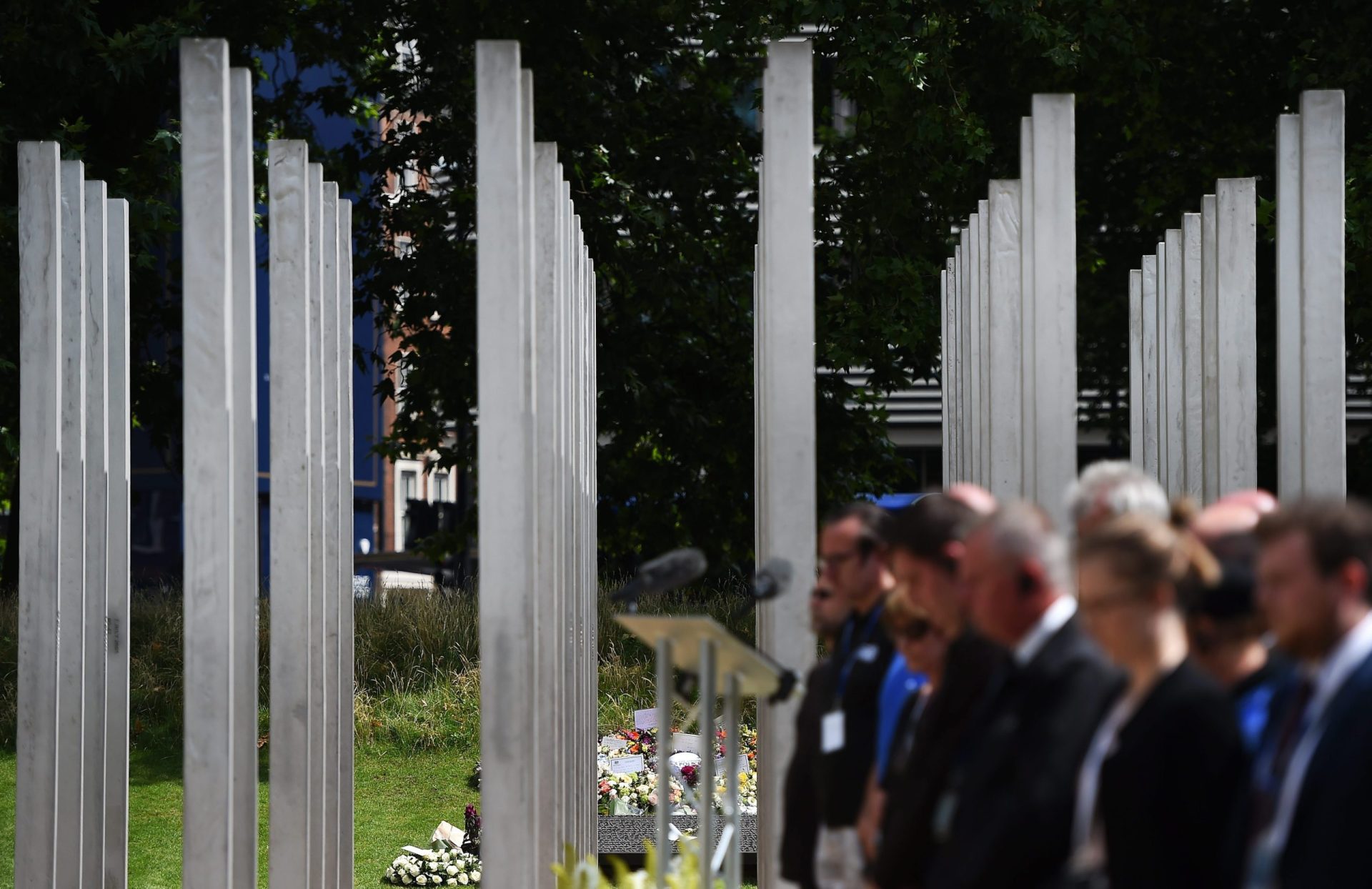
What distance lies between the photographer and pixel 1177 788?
3.01 metres

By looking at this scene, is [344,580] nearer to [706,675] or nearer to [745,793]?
[745,793]

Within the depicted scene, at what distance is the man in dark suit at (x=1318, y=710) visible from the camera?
111 inches

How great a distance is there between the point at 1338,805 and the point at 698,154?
15273mm

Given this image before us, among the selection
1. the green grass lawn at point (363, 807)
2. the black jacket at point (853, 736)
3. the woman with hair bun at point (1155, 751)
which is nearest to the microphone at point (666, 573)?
the black jacket at point (853, 736)

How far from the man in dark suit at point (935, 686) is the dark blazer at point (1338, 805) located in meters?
0.74

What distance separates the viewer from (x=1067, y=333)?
22.5 feet

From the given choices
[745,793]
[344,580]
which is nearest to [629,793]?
[745,793]

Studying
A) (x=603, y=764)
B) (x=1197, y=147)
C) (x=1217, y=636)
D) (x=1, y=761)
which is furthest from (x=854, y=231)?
(x=1217, y=636)

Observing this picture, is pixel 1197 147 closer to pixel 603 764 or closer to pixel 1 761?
pixel 603 764

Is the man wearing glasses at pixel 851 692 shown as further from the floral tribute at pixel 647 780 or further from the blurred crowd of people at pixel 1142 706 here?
the floral tribute at pixel 647 780

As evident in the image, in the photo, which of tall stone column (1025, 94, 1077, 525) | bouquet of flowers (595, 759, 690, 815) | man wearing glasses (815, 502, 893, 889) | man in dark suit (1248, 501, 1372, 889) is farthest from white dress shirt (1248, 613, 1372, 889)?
bouquet of flowers (595, 759, 690, 815)

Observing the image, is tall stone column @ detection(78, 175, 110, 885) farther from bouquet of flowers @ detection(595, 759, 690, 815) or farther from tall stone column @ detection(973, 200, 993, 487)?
tall stone column @ detection(973, 200, 993, 487)

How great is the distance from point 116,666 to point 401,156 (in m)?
9.62

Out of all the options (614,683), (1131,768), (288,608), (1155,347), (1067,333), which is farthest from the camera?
(614,683)
